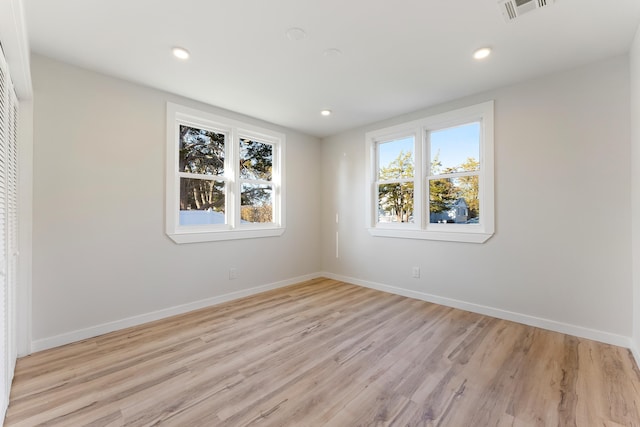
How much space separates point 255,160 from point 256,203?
0.64 m

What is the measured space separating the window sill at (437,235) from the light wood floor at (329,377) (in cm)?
89

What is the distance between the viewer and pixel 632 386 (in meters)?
1.83

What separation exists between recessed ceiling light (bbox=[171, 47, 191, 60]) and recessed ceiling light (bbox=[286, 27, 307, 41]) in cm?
90

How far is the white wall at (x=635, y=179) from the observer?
210cm

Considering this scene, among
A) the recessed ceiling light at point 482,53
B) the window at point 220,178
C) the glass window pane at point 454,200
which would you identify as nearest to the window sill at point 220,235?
the window at point 220,178

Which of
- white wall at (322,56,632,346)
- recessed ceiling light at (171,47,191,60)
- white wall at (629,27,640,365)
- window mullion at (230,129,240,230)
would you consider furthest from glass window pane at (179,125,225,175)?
white wall at (629,27,640,365)

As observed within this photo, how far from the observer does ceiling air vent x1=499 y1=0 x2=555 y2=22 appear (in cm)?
177

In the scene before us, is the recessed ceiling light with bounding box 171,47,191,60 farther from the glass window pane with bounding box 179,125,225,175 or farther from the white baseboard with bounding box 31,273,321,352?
the white baseboard with bounding box 31,273,321,352

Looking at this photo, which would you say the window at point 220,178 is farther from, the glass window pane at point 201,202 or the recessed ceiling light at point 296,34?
the recessed ceiling light at point 296,34

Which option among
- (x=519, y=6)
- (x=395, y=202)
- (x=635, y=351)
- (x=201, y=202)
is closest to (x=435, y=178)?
(x=395, y=202)

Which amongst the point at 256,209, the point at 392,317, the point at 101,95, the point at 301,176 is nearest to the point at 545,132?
the point at 392,317

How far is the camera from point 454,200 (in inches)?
135

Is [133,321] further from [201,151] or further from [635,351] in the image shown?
[635,351]

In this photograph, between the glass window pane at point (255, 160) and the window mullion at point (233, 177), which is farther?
the glass window pane at point (255, 160)
